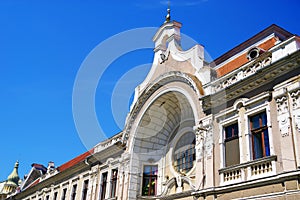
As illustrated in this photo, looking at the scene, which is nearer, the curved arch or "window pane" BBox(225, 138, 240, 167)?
"window pane" BBox(225, 138, 240, 167)

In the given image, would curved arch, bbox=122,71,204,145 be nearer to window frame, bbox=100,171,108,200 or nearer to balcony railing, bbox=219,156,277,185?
window frame, bbox=100,171,108,200

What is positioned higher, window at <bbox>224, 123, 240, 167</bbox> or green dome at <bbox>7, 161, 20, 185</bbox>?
green dome at <bbox>7, 161, 20, 185</bbox>

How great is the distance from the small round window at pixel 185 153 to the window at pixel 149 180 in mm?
1921

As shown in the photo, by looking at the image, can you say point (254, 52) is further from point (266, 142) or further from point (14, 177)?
point (14, 177)

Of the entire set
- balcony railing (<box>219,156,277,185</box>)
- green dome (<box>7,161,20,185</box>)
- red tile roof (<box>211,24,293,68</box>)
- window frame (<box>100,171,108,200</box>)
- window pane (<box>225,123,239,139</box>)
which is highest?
green dome (<box>7,161,20,185</box>)

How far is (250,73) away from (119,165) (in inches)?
443

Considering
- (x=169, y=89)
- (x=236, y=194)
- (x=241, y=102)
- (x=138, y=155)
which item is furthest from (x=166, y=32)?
(x=236, y=194)

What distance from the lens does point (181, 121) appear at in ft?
68.1

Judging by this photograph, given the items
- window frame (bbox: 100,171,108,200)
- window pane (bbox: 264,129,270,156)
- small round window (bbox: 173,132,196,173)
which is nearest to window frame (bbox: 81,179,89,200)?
window frame (bbox: 100,171,108,200)

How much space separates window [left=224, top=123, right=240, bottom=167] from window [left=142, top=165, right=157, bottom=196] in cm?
730

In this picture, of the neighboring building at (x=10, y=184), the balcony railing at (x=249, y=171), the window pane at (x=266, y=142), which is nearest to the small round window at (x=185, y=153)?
the balcony railing at (x=249, y=171)

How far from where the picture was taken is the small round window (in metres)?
18.6

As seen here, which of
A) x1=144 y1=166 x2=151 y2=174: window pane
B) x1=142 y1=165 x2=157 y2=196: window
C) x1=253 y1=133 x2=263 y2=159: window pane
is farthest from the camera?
x1=144 y1=166 x2=151 y2=174: window pane

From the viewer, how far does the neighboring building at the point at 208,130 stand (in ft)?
41.4
